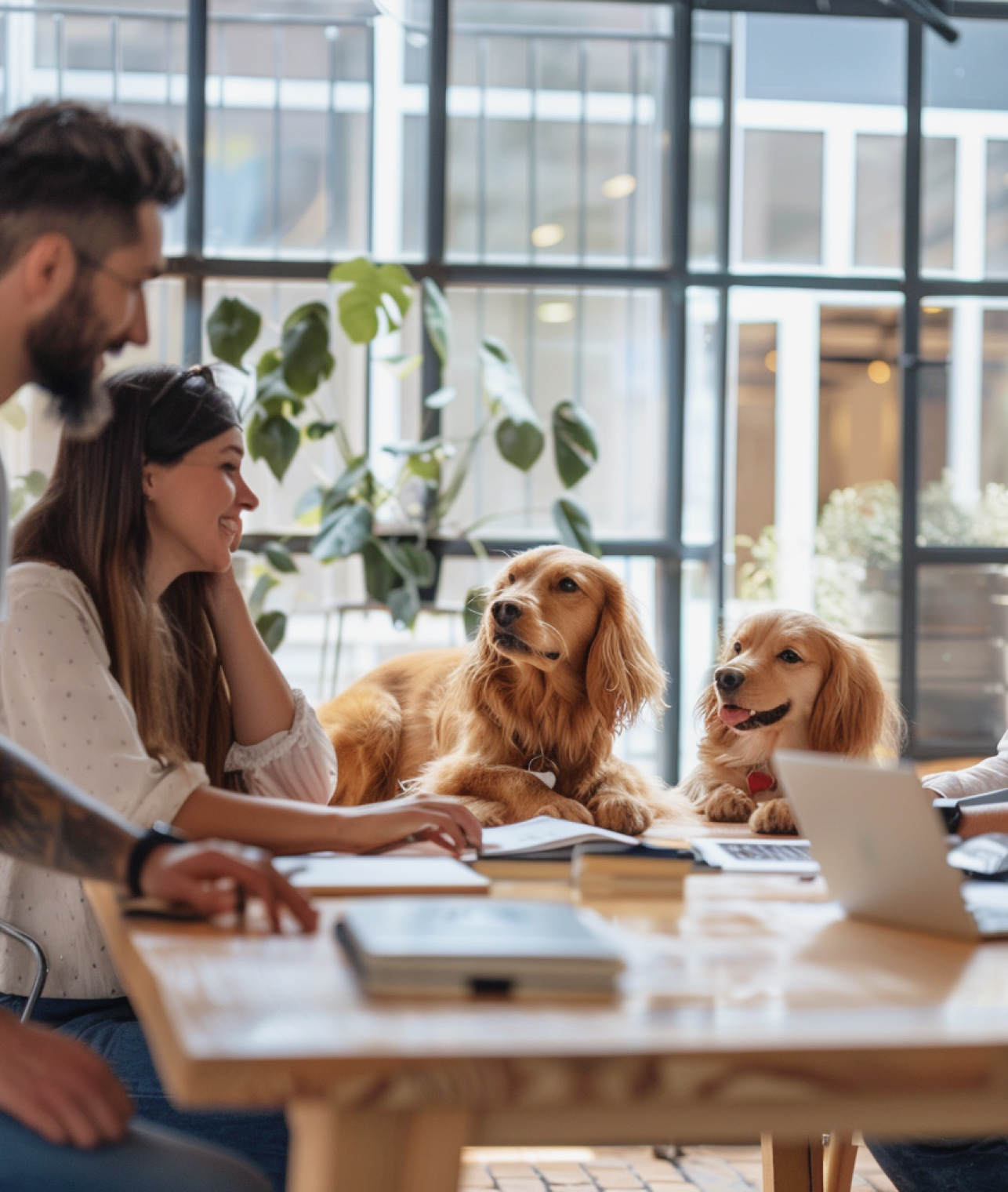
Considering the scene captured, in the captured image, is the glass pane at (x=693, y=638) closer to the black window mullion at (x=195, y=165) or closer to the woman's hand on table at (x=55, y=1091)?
the black window mullion at (x=195, y=165)

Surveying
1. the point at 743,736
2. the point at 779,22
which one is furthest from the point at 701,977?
the point at 779,22

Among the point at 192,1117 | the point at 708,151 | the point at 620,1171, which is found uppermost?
the point at 708,151

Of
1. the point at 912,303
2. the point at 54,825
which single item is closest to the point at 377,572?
the point at 912,303

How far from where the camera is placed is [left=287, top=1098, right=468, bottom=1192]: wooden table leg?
69 centimetres

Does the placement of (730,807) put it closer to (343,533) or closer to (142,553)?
(142,553)

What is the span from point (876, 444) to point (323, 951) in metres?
4.50

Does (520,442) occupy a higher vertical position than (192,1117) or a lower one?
higher

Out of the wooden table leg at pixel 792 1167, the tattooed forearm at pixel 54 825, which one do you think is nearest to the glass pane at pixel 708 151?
the wooden table leg at pixel 792 1167

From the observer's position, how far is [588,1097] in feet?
2.29

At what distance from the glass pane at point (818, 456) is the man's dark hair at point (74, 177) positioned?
3.88 metres

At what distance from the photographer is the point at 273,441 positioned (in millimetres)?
4219

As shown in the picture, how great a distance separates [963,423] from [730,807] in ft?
11.1

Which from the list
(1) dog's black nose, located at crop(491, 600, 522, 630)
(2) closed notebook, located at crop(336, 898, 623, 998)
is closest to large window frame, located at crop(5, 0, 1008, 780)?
(1) dog's black nose, located at crop(491, 600, 522, 630)

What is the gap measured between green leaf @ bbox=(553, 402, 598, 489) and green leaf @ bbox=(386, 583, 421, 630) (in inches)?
26.8
